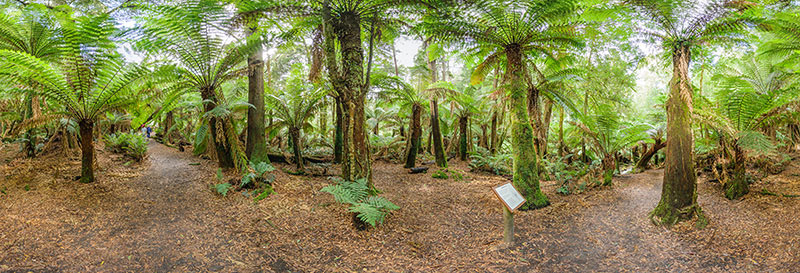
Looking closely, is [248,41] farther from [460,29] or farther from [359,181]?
[460,29]

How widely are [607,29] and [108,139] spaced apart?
383 inches

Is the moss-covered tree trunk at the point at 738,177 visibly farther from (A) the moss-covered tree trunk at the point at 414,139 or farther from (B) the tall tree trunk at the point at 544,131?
(A) the moss-covered tree trunk at the point at 414,139

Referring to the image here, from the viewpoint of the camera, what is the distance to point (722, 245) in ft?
11.0

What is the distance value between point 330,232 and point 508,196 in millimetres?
2119

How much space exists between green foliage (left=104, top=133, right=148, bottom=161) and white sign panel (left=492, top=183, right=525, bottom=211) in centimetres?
659

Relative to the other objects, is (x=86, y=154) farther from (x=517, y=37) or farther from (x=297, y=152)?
(x=517, y=37)

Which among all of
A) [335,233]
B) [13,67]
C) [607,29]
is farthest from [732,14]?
[13,67]

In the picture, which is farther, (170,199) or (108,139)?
(108,139)

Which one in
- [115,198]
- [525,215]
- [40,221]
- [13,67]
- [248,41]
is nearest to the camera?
[40,221]

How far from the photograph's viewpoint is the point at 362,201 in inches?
159

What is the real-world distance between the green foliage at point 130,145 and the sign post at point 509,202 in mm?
6598

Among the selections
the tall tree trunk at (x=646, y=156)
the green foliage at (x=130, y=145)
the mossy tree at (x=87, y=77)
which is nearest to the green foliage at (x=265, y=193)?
the mossy tree at (x=87, y=77)

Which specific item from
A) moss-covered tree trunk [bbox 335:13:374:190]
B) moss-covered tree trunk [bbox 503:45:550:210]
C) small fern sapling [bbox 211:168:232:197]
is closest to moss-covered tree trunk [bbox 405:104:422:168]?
moss-covered tree trunk [bbox 503:45:550:210]

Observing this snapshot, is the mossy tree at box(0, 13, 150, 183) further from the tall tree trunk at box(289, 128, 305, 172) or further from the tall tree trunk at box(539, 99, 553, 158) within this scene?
the tall tree trunk at box(539, 99, 553, 158)
